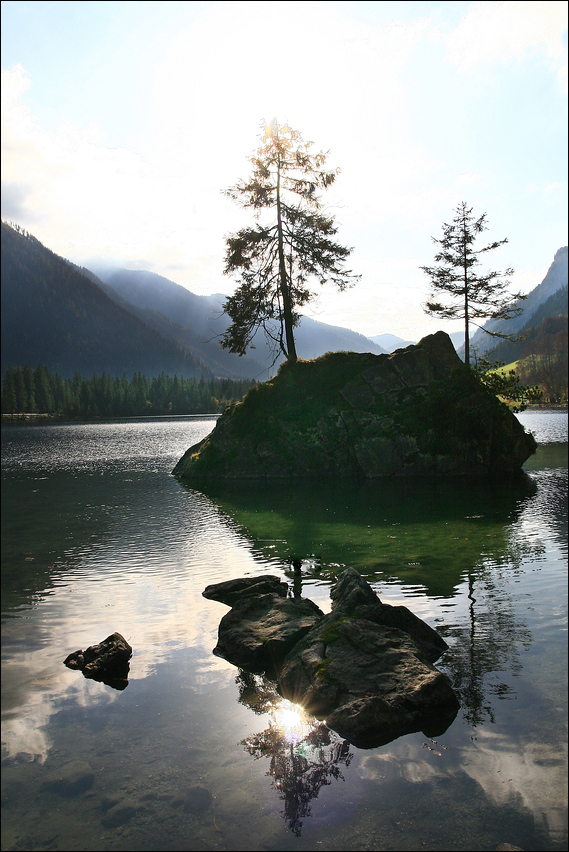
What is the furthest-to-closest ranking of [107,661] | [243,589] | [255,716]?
[243,589], [107,661], [255,716]

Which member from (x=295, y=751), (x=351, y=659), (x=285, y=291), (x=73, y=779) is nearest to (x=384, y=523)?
(x=351, y=659)

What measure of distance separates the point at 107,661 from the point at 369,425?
1048 inches

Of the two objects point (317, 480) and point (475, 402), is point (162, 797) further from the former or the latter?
point (475, 402)

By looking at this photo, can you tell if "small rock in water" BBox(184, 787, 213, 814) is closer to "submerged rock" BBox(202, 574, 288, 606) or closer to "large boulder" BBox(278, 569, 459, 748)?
"large boulder" BBox(278, 569, 459, 748)

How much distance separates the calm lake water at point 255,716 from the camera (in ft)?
17.1

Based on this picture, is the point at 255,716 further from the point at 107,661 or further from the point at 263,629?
the point at 107,661

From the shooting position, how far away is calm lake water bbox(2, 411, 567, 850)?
17.1 feet

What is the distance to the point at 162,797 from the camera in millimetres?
5633

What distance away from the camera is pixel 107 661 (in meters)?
8.50

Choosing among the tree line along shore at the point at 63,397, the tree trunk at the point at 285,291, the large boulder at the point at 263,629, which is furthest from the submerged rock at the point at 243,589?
the tree line along shore at the point at 63,397

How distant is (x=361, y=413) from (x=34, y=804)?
1180 inches

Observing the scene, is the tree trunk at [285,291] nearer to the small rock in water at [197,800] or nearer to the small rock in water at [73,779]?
the small rock in water at [73,779]

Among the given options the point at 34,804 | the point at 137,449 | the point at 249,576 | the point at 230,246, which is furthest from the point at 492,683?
the point at 137,449

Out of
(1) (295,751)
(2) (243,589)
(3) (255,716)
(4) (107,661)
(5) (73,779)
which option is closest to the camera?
(5) (73,779)
